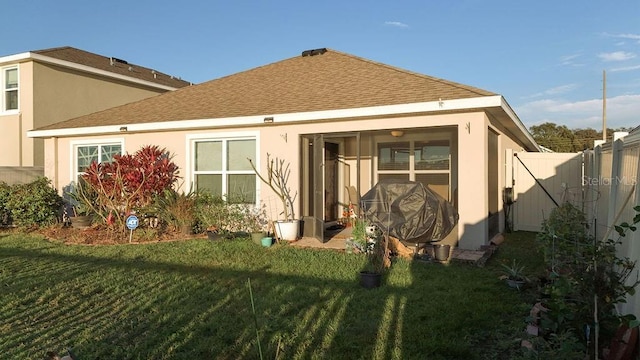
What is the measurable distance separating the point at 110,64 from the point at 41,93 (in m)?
3.83

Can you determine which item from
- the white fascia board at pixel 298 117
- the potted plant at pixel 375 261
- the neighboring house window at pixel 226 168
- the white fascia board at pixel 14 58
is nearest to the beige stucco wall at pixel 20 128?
the white fascia board at pixel 14 58

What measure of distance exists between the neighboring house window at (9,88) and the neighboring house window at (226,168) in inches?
386

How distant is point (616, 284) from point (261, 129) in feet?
25.6

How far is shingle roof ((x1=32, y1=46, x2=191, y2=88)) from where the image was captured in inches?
630

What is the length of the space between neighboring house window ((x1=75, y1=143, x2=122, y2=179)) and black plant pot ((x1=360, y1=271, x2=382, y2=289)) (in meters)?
8.82

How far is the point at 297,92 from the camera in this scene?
10.4 m

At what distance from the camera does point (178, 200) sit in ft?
31.6

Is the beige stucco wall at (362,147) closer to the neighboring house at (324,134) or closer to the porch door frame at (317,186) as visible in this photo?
the neighboring house at (324,134)

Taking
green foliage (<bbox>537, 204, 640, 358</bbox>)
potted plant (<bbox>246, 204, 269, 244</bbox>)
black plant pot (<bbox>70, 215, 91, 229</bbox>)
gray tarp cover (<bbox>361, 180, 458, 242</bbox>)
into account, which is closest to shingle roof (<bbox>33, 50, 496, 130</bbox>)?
gray tarp cover (<bbox>361, 180, 458, 242</bbox>)

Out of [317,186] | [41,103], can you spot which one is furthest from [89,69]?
[317,186]

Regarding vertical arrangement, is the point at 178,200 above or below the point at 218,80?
below

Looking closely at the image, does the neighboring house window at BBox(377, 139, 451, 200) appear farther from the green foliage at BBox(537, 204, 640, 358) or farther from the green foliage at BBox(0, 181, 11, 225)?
the green foliage at BBox(0, 181, 11, 225)

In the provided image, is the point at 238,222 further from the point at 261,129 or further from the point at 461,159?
the point at 461,159

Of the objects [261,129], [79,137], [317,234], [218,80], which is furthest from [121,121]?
[317,234]
